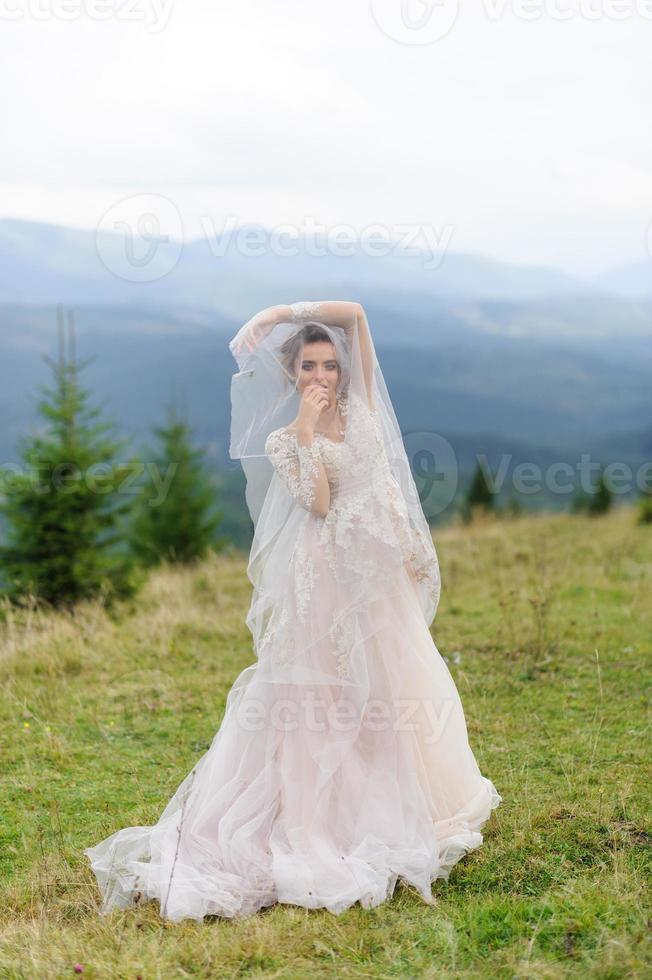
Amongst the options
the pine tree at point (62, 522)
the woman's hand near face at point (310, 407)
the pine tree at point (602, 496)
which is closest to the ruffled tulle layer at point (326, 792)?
the woman's hand near face at point (310, 407)

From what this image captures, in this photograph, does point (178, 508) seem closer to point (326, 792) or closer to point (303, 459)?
point (303, 459)

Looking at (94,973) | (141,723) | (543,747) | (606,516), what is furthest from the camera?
(606,516)

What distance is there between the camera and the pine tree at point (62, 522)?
1268 cm

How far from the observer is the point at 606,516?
57.5 feet

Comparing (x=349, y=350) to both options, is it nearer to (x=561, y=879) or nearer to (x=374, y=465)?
(x=374, y=465)

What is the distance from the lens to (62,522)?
505 inches

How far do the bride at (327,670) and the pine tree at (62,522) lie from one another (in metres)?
7.65

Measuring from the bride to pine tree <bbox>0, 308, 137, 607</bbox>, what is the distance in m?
7.65

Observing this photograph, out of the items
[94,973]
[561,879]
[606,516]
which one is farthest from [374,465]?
[606,516]

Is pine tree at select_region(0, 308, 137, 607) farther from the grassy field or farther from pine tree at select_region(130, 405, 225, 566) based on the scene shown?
pine tree at select_region(130, 405, 225, 566)

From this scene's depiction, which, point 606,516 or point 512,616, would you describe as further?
point 606,516

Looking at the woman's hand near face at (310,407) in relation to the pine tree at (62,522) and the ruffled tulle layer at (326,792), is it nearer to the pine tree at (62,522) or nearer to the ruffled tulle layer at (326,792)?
the ruffled tulle layer at (326,792)

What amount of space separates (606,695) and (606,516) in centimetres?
1075

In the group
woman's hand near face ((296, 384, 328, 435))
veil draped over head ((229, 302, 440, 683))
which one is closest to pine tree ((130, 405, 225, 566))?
veil draped over head ((229, 302, 440, 683))
